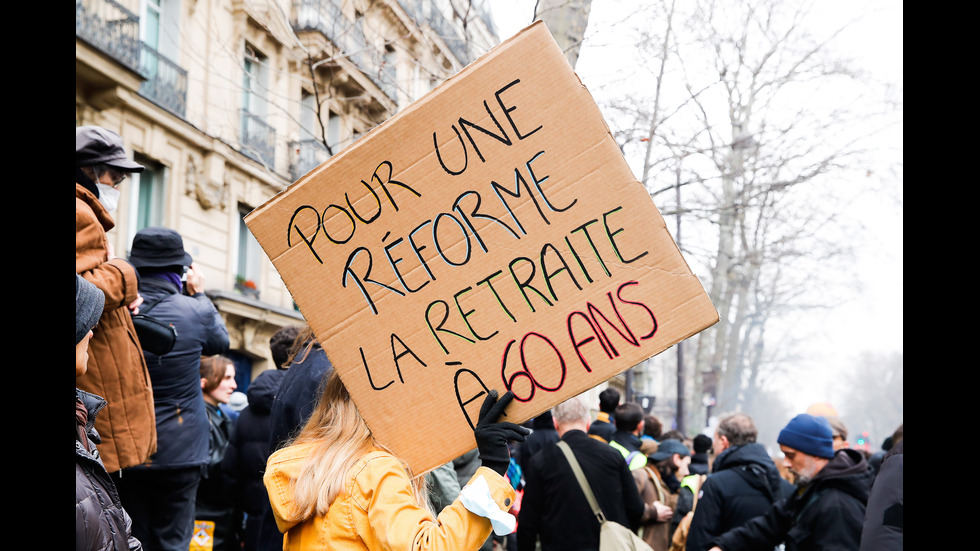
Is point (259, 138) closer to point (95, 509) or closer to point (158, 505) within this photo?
point (158, 505)

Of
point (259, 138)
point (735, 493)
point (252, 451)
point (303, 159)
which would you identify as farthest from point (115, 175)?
point (303, 159)

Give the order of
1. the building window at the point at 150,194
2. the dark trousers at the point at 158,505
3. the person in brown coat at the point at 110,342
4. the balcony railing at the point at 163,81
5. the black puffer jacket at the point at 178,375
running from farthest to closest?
the building window at the point at 150,194 → the balcony railing at the point at 163,81 → the black puffer jacket at the point at 178,375 → the dark trousers at the point at 158,505 → the person in brown coat at the point at 110,342

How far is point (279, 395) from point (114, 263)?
80cm

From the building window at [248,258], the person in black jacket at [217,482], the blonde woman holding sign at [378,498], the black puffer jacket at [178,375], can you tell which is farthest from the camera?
the building window at [248,258]

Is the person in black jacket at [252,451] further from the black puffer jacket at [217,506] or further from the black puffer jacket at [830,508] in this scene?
the black puffer jacket at [830,508]

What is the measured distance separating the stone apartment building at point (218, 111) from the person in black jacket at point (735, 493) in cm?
757

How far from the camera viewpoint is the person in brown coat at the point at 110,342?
3.16 metres

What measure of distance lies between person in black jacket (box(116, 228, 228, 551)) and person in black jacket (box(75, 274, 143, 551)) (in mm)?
1522

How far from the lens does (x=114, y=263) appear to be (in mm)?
3229

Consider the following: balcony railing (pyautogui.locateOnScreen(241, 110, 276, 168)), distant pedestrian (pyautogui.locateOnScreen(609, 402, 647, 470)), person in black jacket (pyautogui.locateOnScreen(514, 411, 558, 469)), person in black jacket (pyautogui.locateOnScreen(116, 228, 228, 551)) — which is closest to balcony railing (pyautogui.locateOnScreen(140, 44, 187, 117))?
balcony railing (pyautogui.locateOnScreen(241, 110, 276, 168))

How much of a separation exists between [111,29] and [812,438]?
12553 millimetres

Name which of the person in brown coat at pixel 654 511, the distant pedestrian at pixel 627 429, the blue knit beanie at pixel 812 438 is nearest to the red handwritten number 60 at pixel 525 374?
the blue knit beanie at pixel 812 438

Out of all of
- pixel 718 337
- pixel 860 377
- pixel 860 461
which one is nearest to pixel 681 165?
pixel 860 461

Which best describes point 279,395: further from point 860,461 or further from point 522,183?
point 860,461
